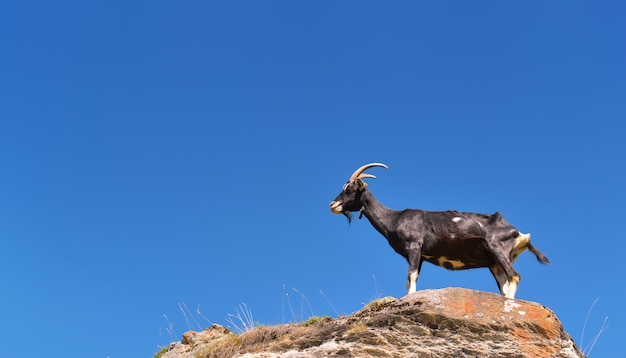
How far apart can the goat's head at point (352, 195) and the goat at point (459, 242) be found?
1069 millimetres

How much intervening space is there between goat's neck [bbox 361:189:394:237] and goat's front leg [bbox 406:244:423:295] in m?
0.93

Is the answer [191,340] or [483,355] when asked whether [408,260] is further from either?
[191,340]

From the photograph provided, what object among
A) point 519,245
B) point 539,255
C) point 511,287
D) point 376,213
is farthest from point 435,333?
point 376,213

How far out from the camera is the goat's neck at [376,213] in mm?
14195

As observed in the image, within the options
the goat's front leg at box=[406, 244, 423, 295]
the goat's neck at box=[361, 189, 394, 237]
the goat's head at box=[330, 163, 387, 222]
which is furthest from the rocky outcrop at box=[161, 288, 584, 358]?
the goat's head at box=[330, 163, 387, 222]

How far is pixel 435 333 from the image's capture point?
11.2 metres

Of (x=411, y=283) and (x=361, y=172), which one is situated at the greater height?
(x=361, y=172)

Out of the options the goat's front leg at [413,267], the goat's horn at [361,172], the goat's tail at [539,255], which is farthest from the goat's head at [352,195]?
the goat's tail at [539,255]

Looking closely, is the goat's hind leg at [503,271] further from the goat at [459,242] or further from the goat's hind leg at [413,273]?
the goat's hind leg at [413,273]

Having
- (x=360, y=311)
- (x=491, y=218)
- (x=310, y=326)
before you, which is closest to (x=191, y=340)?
(x=310, y=326)

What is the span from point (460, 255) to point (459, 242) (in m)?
0.34

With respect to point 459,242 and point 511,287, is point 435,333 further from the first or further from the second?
point 459,242

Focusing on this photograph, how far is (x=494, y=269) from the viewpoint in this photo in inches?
520

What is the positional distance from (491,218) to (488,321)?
2.75 metres
